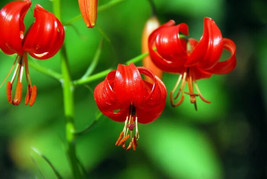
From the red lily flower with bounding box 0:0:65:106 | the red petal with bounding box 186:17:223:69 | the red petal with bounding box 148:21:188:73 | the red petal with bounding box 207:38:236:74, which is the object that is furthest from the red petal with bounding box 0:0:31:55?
the red petal with bounding box 207:38:236:74

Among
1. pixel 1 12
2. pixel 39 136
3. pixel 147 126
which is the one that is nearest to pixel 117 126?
pixel 147 126

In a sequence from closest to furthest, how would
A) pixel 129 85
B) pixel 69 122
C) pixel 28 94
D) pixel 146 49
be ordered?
1. pixel 129 85
2. pixel 28 94
3. pixel 69 122
4. pixel 146 49

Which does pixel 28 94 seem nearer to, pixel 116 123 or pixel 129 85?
pixel 129 85

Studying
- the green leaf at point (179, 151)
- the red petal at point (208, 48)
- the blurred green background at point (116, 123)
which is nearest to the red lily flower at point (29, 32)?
the red petal at point (208, 48)

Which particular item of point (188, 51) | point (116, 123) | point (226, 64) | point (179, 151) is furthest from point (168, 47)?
point (179, 151)

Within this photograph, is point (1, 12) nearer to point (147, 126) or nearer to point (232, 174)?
point (147, 126)

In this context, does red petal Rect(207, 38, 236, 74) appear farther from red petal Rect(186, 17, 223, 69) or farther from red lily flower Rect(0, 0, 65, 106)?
red lily flower Rect(0, 0, 65, 106)
